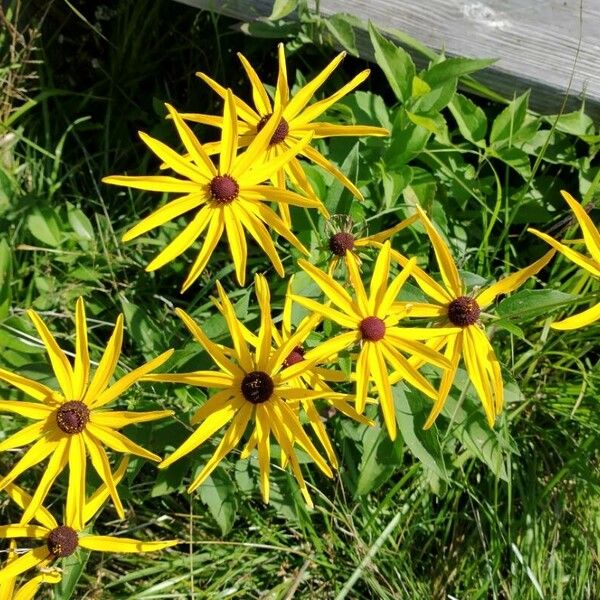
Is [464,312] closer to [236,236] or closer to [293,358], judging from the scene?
[293,358]

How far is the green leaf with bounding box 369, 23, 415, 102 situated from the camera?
1.60m

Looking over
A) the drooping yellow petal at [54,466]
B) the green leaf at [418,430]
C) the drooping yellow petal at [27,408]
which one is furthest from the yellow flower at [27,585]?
the green leaf at [418,430]

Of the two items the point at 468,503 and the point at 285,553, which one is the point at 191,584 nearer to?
the point at 285,553

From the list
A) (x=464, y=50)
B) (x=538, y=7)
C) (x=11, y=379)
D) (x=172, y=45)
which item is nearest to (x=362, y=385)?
(x=11, y=379)

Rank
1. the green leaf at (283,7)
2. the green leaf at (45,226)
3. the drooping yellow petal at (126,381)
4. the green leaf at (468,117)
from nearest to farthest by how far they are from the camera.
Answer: the drooping yellow petal at (126,381), the green leaf at (283,7), the green leaf at (468,117), the green leaf at (45,226)

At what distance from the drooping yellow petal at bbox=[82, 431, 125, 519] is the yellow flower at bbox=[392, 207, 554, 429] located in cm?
53

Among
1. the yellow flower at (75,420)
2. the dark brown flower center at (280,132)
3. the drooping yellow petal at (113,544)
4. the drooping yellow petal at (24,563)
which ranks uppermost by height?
the dark brown flower center at (280,132)

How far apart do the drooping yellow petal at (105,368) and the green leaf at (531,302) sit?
2.07ft

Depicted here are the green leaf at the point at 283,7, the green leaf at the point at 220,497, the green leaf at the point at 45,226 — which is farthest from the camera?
the green leaf at the point at 45,226

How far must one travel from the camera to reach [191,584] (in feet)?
5.72

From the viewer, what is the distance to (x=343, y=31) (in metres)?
1.65

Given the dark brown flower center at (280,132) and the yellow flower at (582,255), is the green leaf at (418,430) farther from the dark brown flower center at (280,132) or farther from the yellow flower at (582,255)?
the dark brown flower center at (280,132)

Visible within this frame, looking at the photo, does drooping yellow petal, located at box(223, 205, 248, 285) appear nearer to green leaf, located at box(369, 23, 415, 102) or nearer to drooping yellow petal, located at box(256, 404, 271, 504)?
drooping yellow petal, located at box(256, 404, 271, 504)

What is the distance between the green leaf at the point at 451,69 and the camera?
1565 mm
